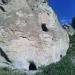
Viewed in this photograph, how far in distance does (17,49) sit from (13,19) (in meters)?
1.48

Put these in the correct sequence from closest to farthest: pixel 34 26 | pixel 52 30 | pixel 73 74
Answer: pixel 73 74 < pixel 34 26 < pixel 52 30

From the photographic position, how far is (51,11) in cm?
1927

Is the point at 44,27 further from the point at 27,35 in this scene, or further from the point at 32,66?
Answer: the point at 32,66

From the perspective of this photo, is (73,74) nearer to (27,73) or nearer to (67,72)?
(67,72)

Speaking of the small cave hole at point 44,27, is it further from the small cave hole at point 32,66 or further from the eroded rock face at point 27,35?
the small cave hole at point 32,66

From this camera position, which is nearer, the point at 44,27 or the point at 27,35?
the point at 27,35

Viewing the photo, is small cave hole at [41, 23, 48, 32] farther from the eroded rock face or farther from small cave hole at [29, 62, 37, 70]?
small cave hole at [29, 62, 37, 70]

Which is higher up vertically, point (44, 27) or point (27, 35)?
point (44, 27)

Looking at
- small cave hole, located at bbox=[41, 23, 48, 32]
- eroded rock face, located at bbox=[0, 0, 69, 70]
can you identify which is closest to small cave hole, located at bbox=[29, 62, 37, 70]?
eroded rock face, located at bbox=[0, 0, 69, 70]

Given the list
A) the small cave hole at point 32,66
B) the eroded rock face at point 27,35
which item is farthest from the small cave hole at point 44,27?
the small cave hole at point 32,66

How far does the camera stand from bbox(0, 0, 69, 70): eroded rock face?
1591 centimetres

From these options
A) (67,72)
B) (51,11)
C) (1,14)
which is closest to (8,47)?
(1,14)

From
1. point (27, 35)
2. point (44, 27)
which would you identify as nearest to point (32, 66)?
point (27, 35)

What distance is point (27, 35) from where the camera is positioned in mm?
16578
